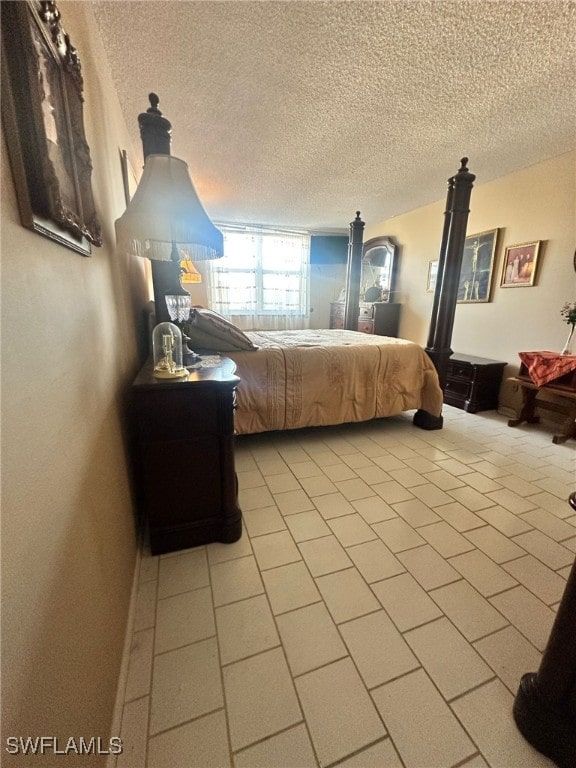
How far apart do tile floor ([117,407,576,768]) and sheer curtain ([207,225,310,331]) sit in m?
4.21

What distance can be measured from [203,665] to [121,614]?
30 cm

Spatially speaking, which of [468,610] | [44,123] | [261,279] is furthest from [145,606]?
[261,279]

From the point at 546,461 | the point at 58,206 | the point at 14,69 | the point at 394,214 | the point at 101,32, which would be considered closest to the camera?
the point at 14,69

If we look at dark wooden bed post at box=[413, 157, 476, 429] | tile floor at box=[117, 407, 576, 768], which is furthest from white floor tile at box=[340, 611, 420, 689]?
dark wooden bed post at box=[413, 157, 476, 429]

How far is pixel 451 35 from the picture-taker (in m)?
1.56

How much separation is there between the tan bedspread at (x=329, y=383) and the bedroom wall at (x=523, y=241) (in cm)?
123

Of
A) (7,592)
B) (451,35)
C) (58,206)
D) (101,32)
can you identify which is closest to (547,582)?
(7,592)

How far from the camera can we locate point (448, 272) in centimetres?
258

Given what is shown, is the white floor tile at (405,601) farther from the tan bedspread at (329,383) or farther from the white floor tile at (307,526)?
the tan bedspread at (329,383)

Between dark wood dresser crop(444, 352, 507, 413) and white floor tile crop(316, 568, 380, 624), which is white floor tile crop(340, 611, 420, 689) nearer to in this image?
white floor tile crop(316, 568, 380, 624)

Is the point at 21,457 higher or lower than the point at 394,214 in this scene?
lower

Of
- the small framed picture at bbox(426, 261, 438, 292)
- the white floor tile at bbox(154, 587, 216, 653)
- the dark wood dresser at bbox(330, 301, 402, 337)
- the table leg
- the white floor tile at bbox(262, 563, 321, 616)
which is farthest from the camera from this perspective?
the dark wood dresser at bbox(330, 301, 402, 337)

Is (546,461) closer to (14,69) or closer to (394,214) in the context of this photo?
(14,69)

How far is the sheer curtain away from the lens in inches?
213
